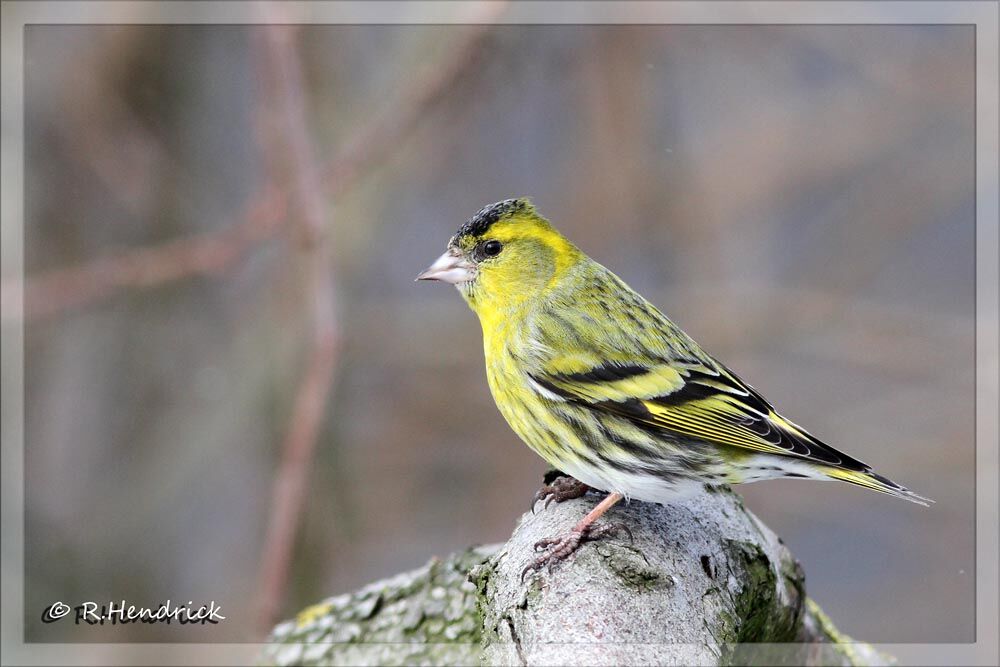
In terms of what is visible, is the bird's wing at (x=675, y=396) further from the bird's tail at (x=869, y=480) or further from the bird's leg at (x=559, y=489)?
the bird's leg at (x=559, y=489)

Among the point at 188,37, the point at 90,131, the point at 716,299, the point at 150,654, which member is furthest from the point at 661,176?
the point at 150,654

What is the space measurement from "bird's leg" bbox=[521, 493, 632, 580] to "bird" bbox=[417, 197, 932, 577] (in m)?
0.01

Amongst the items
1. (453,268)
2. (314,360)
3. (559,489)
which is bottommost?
(559,489)

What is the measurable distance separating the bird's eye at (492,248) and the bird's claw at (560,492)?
648mm

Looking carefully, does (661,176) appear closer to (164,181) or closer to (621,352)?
(164,181)

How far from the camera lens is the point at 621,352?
2.71 metres

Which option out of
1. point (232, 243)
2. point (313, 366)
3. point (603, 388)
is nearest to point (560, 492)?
point (603, 388)

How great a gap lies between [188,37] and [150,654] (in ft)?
9.43

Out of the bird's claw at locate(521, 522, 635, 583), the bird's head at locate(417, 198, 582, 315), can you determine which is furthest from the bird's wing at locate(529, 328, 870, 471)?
the bird's claw at locate(521, 522, 635, 583)

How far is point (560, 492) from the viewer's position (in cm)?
261

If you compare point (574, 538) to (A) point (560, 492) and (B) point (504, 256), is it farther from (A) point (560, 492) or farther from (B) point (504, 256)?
(B) point (504, 256)

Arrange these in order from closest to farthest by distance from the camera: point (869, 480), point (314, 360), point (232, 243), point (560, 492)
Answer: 1. point (869, 480)
2. point (560, 492)
3. point (314, 360)
4. point (232, 243)

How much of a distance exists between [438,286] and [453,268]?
279cm

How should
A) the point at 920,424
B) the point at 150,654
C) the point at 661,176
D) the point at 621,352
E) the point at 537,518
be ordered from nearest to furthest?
the point at 537,518
the point at 621,352
the point at 150,654
the point at 920,424
the point at 661,176
